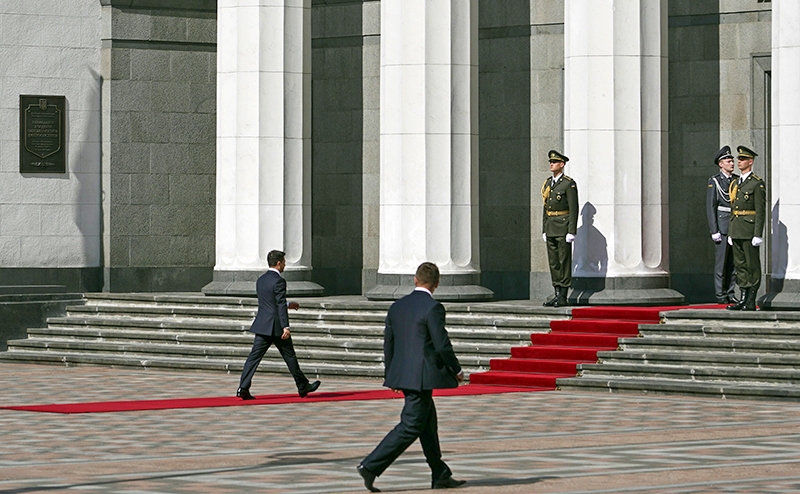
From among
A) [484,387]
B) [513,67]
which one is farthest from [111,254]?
[484,387]

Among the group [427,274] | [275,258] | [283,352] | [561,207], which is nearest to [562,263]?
[561,207]

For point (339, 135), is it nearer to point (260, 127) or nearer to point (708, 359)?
point (260, 127)

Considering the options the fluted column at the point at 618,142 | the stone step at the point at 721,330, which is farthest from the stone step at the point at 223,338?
the fluted column at the point at 618,142

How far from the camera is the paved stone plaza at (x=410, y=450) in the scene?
41.1ft

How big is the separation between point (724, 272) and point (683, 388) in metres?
3.96

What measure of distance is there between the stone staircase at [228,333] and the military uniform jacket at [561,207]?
1.28 meters

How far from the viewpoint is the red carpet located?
1839 cm

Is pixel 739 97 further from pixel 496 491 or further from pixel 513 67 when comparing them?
pixel 496 491

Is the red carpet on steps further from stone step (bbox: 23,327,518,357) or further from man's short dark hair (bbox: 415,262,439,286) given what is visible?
man's short dark hair (bbox: 415,262,439,286)

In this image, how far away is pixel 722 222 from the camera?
918 inches

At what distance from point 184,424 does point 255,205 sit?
386 inches

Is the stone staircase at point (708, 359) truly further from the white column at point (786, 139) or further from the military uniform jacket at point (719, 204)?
the military uniform jacket at point (719, 204)

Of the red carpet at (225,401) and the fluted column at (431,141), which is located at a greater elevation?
the fluted column at (431,141)

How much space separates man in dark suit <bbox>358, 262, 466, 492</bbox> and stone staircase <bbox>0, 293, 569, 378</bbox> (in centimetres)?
996
